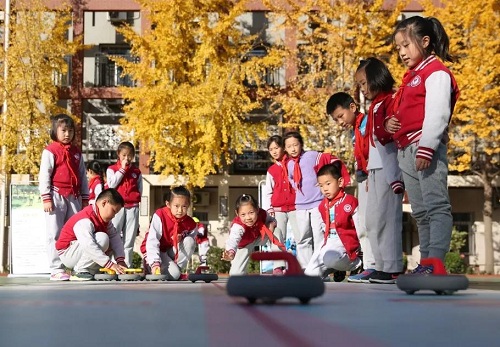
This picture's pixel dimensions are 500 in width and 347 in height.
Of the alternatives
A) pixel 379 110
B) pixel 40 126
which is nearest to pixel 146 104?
pixel 40 126

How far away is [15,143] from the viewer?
62.1 ft

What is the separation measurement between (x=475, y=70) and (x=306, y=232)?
10.9 meters

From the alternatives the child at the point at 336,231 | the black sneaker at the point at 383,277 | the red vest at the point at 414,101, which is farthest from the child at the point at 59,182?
the red vest at the point at 414,101

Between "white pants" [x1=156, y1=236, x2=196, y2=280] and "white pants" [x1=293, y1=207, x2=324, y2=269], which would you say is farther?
"white pants" [x1=293, y1=207, x2=324, y2=269]

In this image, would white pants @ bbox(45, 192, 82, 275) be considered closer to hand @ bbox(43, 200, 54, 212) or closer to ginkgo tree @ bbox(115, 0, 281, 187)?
hand @ bbox(43, 200, 54, 212)

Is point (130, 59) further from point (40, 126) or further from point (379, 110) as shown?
point (379, 110)

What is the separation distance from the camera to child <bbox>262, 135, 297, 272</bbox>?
8.01m

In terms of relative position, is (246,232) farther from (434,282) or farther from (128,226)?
(434,282)

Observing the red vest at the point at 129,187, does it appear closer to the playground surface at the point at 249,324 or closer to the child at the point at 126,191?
the child at the point at 126,191

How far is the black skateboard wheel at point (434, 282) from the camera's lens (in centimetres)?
248

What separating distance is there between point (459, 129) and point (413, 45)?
49.4 feet

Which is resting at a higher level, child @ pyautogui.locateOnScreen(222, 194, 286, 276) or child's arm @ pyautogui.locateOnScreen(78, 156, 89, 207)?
child's arm @ pyautogui.locateOnScreen(78, 156, 89, 207)

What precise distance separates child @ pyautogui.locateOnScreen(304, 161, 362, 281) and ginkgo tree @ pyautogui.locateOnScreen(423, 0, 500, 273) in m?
11.4

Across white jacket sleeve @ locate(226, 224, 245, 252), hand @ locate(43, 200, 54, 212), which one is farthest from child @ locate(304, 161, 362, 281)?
→ hand @ locate(43, 200, 54, 212)
